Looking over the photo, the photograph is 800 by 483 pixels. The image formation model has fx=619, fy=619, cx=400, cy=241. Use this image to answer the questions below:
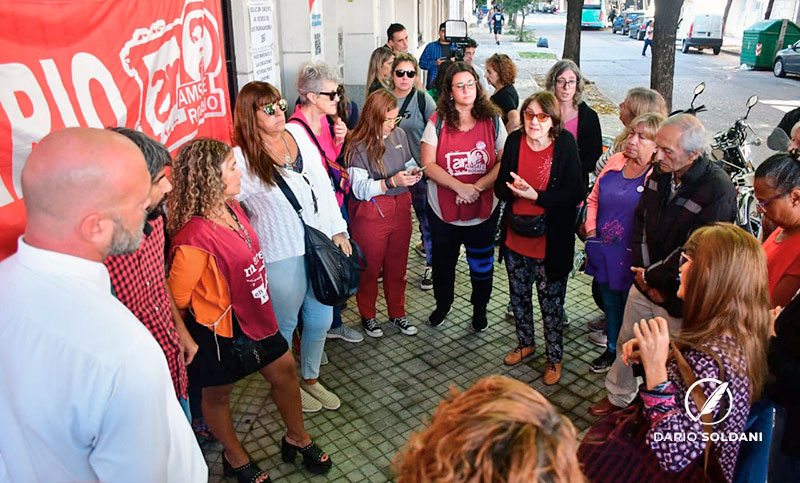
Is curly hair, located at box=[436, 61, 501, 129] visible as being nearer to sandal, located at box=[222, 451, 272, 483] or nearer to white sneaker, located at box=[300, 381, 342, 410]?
white sneaker, located at box=[300, 381, 342, 410]

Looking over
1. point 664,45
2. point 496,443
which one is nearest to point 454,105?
point 496,443

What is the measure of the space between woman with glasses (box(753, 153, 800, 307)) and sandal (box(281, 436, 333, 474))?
7.80 feet

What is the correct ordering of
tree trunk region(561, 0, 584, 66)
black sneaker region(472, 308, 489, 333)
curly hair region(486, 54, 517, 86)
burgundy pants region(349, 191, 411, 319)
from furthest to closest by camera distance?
tree trunk region(561, 0, 584, 66), curly hair region(486, 54, 517, 86), black sneaker region(472, 308, 489, 333), burgundy pants region(349, 191, 411, 319)

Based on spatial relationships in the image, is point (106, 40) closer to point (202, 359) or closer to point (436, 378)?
point (202, 359)

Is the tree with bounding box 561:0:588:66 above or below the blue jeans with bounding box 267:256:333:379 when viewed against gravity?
above

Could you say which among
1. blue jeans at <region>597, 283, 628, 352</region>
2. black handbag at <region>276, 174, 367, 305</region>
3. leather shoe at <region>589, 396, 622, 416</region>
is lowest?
leather shoe at <region>589, 396, 622, 416</region>

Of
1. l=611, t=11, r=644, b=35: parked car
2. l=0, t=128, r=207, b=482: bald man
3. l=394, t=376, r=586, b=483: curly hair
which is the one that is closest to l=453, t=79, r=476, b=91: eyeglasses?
l=0, t=128, r=207, b=482: bald man

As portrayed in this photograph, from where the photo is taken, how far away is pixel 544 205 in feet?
13.1

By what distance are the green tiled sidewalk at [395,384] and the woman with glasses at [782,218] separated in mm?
1457

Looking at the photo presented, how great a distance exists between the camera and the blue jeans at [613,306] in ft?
13.3

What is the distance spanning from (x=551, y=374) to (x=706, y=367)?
2.13 m

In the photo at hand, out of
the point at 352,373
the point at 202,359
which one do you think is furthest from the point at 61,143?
the point at 352,373

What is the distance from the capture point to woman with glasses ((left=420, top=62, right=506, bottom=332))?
444 centimetres

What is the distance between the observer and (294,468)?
3.42 metres
